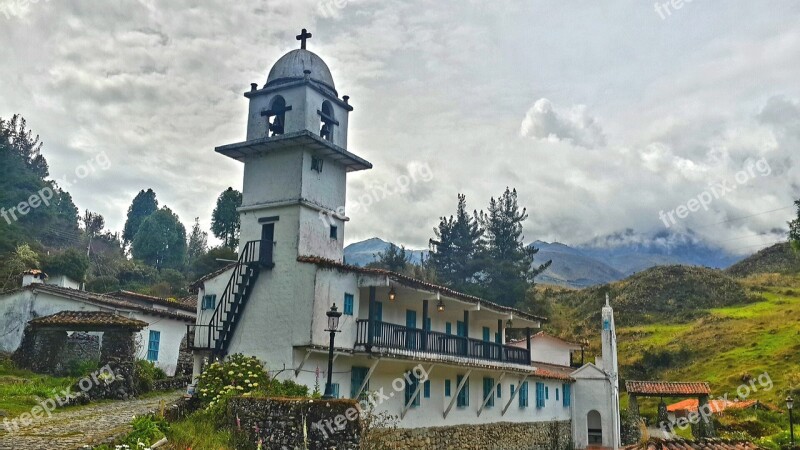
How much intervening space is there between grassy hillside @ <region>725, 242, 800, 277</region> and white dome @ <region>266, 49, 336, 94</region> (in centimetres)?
7824

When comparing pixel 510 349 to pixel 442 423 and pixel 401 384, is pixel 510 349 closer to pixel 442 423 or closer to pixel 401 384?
pixel 442 423

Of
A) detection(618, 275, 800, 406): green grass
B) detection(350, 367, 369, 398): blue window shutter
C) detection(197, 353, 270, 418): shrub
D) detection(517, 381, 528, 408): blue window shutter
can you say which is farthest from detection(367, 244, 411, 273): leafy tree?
detection(197, 353, 270, 418): shrub

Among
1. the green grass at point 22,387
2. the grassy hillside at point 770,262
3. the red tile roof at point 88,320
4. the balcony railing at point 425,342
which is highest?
the grassy hillside at point 770,262

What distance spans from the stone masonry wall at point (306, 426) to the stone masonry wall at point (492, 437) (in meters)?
6.53

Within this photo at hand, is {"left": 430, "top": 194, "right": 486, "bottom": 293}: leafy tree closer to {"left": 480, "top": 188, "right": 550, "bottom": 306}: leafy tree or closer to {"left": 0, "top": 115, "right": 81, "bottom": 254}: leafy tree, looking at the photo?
{"left": 480, "top": 188, "right": 550, "bottom": 306}: leafy tree

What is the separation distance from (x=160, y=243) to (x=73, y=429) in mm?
57067

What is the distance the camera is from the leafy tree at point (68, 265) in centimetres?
4445

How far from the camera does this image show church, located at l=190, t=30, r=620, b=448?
2109 centimetres

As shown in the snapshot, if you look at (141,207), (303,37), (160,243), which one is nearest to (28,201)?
(160,243)

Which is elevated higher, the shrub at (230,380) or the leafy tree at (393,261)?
the leafy tree at (393,261)

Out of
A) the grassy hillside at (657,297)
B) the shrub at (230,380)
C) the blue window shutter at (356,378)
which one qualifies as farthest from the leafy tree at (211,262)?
the grassy hillside at (657,297)

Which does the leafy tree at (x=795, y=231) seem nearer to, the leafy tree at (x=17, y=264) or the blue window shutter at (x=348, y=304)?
the blue window shutter at (x=348, y=304)

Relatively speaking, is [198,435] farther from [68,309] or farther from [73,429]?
[68,309]

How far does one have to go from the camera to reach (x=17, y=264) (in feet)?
141
